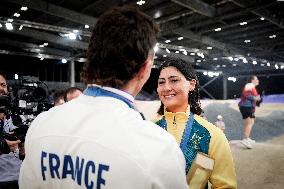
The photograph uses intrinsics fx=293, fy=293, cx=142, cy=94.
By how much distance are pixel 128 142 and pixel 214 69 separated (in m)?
21.0

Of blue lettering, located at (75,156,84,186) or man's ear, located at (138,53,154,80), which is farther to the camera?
man's ear, located at (138,53,154,80)

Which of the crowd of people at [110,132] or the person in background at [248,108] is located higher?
the crowd of people at [110,132]

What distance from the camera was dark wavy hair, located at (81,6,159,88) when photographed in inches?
43.5

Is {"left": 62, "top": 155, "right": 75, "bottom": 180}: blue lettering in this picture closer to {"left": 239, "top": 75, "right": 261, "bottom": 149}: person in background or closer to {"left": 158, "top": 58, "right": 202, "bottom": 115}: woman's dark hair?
{"left": 158, "top": 58, "right": 202, "bottom": 115}: woman's dark hair

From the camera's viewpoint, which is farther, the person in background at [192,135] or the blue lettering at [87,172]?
the person in background at [192,135]

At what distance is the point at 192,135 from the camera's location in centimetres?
206

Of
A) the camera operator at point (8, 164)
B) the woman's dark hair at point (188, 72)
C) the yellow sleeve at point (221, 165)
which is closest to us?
the yellow sleeve at point (221, 165)

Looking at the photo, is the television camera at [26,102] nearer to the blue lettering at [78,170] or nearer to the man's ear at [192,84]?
the man's ear at [192,84]

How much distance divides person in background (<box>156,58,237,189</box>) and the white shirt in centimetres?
101

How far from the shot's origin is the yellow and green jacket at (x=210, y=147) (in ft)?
6.33

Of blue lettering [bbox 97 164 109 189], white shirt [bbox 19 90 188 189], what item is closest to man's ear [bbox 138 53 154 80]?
white shirt [bbox 19 90 188 189]

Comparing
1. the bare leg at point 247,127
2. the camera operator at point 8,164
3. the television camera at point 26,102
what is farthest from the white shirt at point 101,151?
the bare leg at point 247,127

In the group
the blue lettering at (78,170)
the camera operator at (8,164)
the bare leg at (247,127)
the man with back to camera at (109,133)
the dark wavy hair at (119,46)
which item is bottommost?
the bare leg at (247,127)

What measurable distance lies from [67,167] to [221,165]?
1.22 meters
